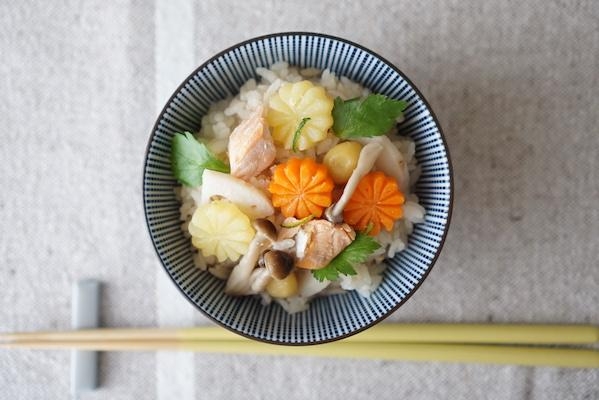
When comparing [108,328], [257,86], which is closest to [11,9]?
[257,86]

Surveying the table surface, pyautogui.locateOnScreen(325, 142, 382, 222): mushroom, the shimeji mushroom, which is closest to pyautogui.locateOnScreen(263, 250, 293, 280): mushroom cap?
the shimeji mushroom

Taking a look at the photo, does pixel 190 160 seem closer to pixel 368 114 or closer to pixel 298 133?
pixel 298 133

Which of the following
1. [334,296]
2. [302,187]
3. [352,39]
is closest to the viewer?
[302,187]

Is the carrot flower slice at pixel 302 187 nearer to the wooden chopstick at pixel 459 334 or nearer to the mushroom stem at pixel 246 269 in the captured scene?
the mushroom stem at pixel 246 269

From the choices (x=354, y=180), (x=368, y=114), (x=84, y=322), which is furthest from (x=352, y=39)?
(x=84, y=322)

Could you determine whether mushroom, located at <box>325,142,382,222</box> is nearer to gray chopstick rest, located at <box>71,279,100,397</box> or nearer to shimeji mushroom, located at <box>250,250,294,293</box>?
shimeji mushroom, located at <box>250,250,294,293</box>

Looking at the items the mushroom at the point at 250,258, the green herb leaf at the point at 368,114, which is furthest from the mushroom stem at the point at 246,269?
the green herb leaf at the point at 368,114

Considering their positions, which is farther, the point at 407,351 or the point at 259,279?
the point at 407,351
